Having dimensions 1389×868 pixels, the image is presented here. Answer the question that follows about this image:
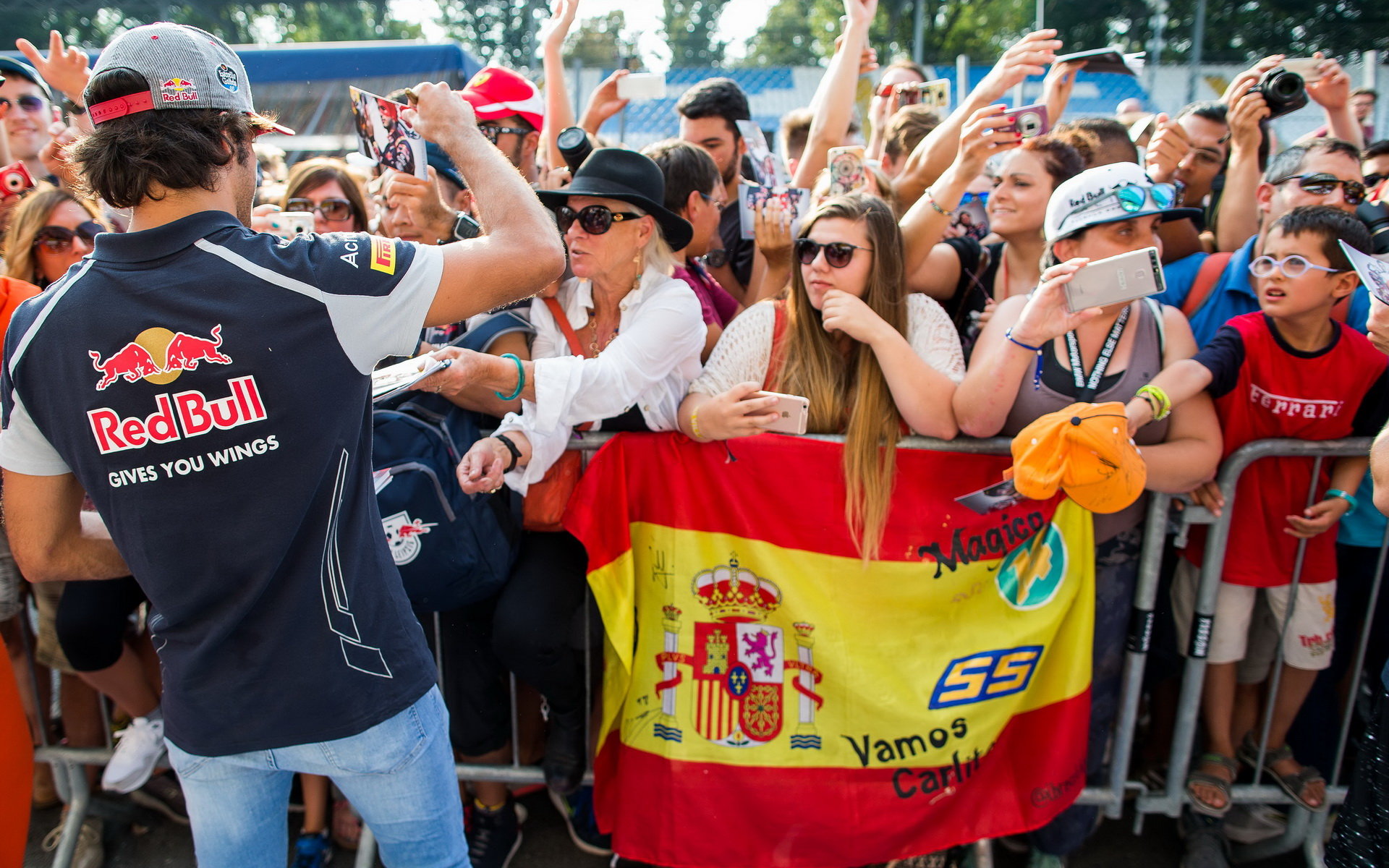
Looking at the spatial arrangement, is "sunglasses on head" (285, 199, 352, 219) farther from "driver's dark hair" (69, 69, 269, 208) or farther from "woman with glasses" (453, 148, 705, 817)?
"driver's dark hair" (69, 69, 269, 208)

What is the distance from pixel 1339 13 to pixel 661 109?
28379 millimetres

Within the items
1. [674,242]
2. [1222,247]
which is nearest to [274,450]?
[674,242]

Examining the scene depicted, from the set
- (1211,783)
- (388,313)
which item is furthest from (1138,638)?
(388,313)

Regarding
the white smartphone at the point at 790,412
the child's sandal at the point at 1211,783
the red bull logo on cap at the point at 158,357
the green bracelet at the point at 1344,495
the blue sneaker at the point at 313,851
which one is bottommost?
the blue sneaker at the point at 313,851

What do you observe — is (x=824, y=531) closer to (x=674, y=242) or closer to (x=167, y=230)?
(x=674, y=242)

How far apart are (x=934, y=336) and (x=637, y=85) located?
2.34m

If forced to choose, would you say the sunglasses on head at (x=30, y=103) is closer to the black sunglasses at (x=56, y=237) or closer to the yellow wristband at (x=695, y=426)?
the black sunglasses at (x=56, y=237)

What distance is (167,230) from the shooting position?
1.56 metres

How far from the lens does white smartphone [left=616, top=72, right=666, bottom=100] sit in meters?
4.53

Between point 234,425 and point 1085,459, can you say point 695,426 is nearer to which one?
→ point 1085,459

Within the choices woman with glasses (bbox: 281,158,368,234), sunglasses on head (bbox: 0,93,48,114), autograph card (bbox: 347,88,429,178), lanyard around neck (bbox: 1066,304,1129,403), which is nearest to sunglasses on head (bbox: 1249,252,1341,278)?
lanyard around neck (bbox: 1066,304,1129,403)

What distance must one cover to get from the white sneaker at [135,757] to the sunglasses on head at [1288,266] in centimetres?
412

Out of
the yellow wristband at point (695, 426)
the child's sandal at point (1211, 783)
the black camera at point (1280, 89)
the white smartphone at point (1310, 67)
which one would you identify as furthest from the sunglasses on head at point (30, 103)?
the white smartphone at point (1310, 67)

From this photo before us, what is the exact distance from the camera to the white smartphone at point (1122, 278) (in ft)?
8.32
